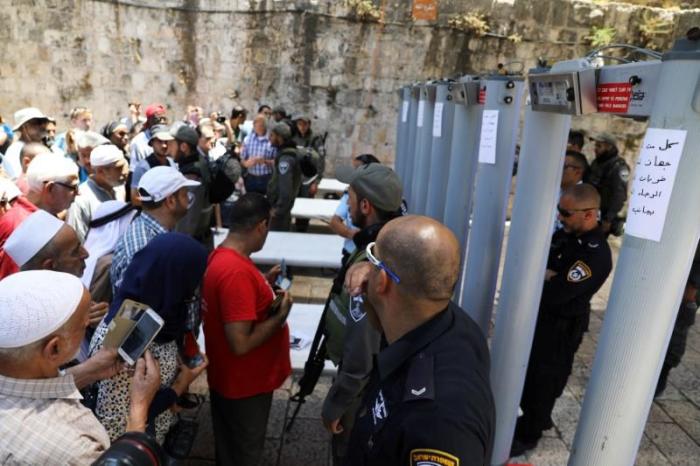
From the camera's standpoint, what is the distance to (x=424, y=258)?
1353 mm

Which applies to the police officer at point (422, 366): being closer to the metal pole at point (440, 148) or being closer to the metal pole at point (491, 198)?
the metal pole at point (491, 198)

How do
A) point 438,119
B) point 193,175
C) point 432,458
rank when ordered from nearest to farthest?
point 432,458
point 438,119
point 193,175

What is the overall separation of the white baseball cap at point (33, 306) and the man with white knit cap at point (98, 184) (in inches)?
83.3

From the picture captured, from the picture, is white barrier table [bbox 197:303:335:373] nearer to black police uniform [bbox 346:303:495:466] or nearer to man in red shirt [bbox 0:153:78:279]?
man in red shirt [bbox 0:153:78:279]

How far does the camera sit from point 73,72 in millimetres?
10141

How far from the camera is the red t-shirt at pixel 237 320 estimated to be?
220cm

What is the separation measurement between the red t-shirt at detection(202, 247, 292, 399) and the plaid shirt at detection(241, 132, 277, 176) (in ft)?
15.5

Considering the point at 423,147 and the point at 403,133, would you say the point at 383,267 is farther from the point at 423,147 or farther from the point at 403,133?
the point at 403,133

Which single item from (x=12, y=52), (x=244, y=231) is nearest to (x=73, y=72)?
(x=12, y=52)

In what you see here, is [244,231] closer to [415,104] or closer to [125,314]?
[125,314]

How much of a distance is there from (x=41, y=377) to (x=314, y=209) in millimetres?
5552

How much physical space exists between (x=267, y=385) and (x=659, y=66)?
7.17ft

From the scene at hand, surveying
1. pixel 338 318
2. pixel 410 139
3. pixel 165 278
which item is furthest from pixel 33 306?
pixel 410 139

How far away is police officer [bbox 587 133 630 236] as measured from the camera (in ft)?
→ 18.3
